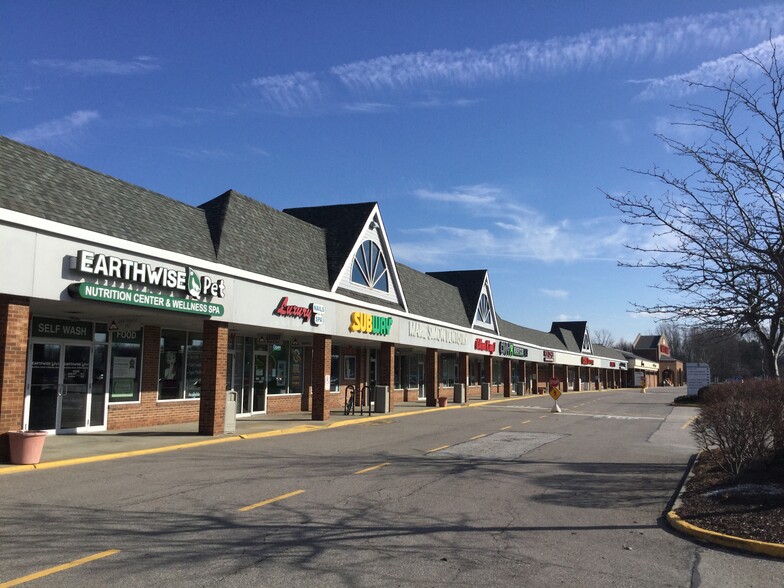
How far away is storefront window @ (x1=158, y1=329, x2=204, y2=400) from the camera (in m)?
19.5

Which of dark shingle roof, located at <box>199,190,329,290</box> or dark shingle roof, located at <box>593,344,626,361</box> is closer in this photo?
dark shingle roof, located at <box>199,190,329,290</box>

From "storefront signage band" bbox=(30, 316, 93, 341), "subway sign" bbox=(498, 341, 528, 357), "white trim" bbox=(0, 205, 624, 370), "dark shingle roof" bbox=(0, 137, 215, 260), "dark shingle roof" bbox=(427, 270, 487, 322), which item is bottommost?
"storefront signage band" bbox=(30, 316, 93, 341)

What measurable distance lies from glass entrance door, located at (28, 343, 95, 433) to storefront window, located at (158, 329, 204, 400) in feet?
8.20

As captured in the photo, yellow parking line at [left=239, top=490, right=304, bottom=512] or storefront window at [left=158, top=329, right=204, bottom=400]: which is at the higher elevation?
storefront window at [left=158, top=329, right=204, bottom=400]

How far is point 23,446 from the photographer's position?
38.3ft

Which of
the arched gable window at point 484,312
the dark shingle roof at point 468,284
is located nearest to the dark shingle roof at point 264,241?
the dark shingle roof at point 468,284

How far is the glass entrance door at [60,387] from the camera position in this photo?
15.7 metres

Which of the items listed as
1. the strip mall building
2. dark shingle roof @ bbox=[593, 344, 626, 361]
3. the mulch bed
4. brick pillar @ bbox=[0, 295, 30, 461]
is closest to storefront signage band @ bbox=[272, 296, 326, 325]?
the strip mall building

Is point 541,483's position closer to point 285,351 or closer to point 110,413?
point 110,413

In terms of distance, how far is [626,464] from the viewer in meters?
13.6

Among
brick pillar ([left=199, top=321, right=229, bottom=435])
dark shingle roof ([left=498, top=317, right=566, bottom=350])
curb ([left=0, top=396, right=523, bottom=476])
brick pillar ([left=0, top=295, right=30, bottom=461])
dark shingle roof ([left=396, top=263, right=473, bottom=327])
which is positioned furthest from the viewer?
dark shingle roof ([left=498, top=317, right=566, bottom=350])

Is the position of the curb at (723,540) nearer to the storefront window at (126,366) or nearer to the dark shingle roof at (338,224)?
the storefront window at (126,366)

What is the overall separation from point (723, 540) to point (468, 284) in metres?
36.1

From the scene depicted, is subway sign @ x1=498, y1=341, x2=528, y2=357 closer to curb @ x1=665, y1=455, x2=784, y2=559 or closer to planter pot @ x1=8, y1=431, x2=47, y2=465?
planter pot @ x1=8, y1=431, x2=47, y2=465
